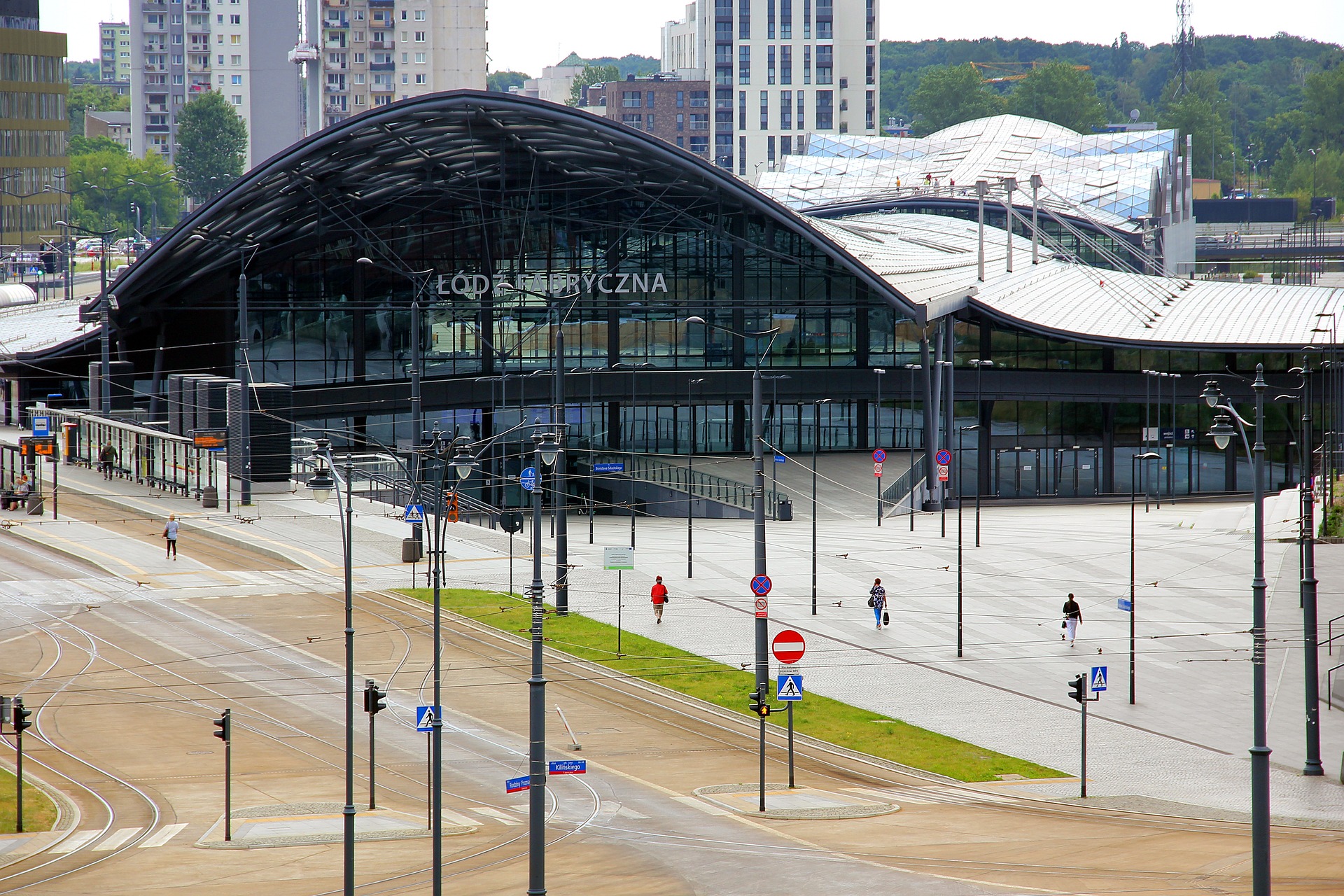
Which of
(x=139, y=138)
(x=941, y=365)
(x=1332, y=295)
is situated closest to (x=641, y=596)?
(x=941, y=365)

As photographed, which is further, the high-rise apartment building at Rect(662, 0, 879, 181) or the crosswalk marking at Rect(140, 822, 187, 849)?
the high-rise apartment building at Rect(662, 0, 879, 181)

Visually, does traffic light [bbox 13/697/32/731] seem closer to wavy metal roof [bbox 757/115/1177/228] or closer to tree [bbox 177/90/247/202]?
wavy metal roof [bbox 757/115/1177/228]

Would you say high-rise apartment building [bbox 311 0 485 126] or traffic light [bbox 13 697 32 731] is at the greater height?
high-rise apartment building [bbox 311 0 485 126]

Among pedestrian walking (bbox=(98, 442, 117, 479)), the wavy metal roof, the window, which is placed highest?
the window

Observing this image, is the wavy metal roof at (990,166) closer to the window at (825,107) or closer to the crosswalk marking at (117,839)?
the window at (825,107)

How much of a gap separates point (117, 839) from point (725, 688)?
619 inches

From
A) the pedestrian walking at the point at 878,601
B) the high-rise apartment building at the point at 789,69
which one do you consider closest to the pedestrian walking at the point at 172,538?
the pedestrian walking at the point at 878,601

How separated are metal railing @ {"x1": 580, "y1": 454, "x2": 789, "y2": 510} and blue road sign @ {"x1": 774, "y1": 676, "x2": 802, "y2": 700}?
37.0 meters

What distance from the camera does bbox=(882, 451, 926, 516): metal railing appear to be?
224 feet

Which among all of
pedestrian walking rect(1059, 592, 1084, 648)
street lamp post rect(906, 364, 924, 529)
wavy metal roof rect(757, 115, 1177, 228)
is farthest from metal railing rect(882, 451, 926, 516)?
wavy metal roof rect(757, 115, 1177, 228)

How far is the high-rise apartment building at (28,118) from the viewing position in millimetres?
135125

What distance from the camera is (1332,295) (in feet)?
289

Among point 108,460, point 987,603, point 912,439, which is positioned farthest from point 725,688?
point 912,439

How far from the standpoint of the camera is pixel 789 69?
17962 centimetres
